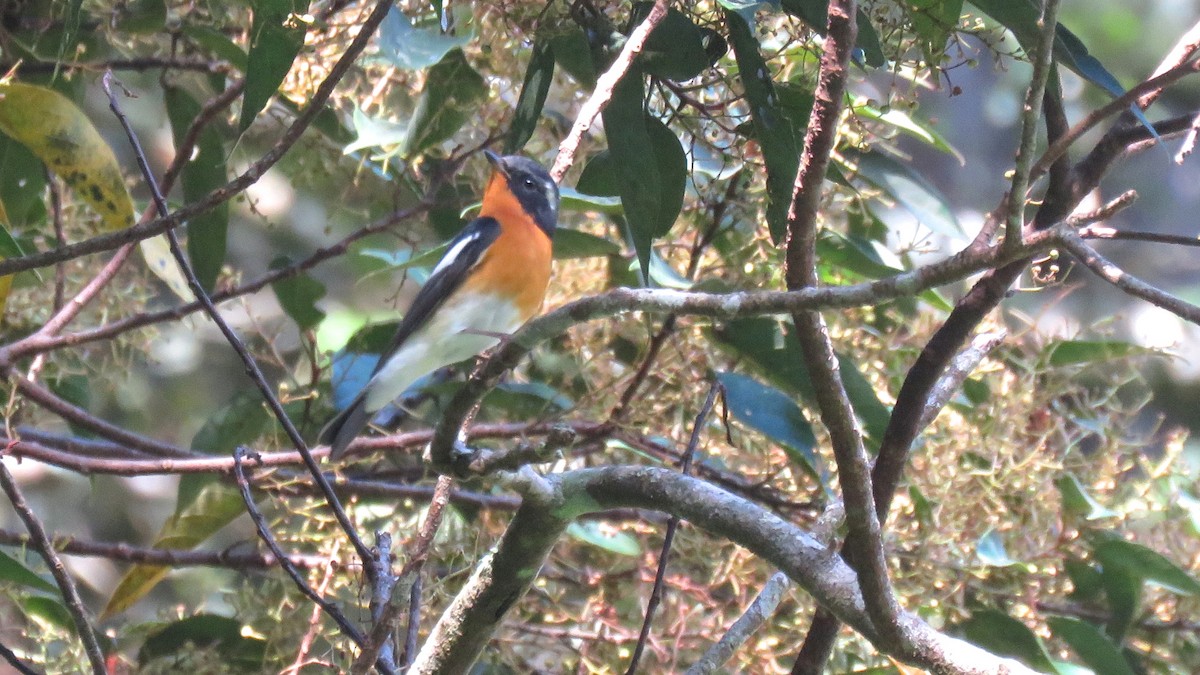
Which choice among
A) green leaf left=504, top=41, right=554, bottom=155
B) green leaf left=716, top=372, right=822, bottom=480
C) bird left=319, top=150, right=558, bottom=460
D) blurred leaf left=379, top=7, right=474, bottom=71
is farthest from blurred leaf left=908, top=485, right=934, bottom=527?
blurred leaf left=379, top=7, right=474, bottom=71

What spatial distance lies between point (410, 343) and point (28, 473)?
194 cm

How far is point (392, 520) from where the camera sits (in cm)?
171

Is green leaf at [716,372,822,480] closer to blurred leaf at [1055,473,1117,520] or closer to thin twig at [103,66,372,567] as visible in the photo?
blurred leaf at [1055,473,1117,520]

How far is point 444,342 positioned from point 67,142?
0.56 metres

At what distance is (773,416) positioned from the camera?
4.68 feet

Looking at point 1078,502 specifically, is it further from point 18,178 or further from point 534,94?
point 18,178

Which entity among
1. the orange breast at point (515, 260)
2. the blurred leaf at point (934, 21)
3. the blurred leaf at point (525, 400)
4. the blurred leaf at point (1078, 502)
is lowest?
the blurred leaf at point (934, 21)

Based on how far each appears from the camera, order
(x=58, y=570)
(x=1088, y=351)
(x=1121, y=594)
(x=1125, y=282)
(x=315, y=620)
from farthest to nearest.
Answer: (x=1088, y=351) → (x=1121, y=594) → (x=315, y=620) → (x=58, y=570) → (x=1125, y=282)

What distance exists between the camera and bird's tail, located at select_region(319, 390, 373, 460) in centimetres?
146

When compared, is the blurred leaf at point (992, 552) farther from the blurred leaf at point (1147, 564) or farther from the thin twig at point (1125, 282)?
the thin twig at point (1125, 282)

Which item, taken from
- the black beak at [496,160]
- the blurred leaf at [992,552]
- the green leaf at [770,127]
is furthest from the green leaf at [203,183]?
the blurred leaf at [992,552]

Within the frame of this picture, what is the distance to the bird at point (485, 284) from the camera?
1.62 metres

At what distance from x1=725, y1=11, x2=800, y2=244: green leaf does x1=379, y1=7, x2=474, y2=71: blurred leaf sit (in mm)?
349

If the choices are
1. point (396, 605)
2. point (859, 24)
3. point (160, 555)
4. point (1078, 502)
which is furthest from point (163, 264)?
point (1078, 502)
